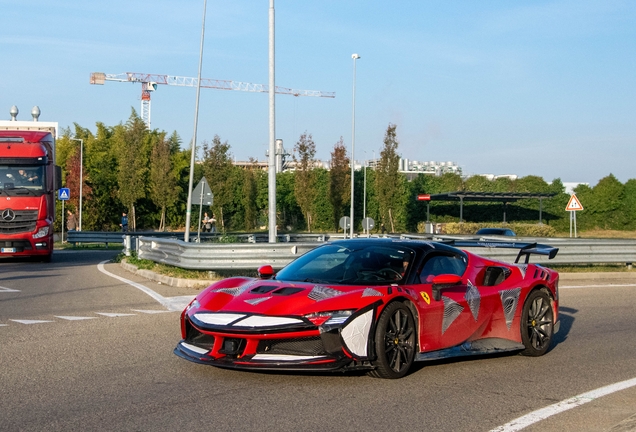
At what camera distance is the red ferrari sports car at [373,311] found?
6.50 metres

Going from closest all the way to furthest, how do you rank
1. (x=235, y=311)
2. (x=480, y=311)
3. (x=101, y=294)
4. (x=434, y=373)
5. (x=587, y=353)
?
(x=235, y=311), (x=434, y=373), (x=480, y=311), (x=587, y=353), (x=101, y=294)

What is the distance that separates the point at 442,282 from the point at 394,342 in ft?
2.63

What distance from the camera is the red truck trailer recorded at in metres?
23.9

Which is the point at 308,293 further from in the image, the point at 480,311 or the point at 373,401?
the point at 480,311

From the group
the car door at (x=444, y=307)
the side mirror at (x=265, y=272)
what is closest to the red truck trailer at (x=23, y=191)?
the side mirror at (x=265, y=272)

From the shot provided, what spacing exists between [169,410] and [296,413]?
931 mm

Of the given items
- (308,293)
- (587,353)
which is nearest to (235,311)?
(308,293)

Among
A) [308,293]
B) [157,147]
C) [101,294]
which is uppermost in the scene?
[157,147]

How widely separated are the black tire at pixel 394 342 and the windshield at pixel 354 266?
1.48 feet

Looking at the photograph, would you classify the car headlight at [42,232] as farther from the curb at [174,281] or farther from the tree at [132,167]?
the tree at [132,167]

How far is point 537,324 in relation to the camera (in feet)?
28.3

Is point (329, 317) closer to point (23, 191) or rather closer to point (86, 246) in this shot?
point (23, 191)

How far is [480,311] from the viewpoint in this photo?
7.94 metres

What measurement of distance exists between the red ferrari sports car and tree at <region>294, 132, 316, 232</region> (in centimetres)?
4518
